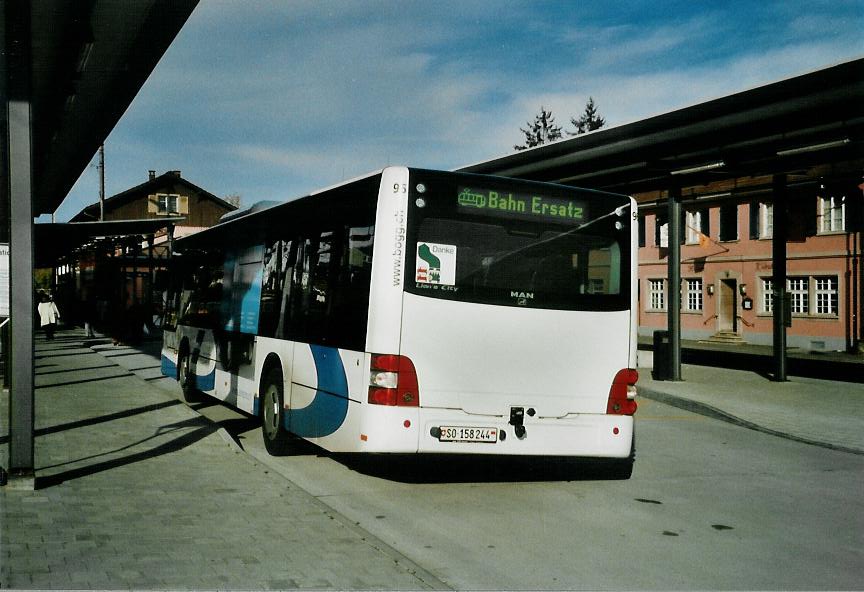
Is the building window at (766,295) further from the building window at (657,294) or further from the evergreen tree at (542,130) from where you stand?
the evergreen tree at (542,130)

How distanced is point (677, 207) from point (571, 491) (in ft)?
41.6

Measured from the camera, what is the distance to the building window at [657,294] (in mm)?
49156

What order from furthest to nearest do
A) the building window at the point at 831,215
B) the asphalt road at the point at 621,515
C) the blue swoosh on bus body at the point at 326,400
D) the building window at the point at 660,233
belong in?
1. the building window at the point at 660,233
2. the building window at the point at 831,215
3. the blue swoosh on bus body at the point at 326,400
4. the asphalt road at the point at 621,515

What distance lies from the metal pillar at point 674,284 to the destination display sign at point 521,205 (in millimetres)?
11032

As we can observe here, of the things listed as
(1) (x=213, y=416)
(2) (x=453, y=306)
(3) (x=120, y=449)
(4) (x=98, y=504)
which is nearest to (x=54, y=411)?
(1) (x=213, y=416)

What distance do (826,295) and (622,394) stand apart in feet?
109

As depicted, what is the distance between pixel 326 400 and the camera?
341 inches

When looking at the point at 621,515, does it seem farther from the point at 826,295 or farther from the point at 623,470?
the point at 826,295

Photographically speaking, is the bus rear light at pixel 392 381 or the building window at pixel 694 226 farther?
the building window at pixel 694 226

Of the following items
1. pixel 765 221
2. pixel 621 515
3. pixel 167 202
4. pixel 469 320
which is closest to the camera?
pixel 621 515

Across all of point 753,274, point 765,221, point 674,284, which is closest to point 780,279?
point 674,284

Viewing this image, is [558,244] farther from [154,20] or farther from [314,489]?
[154,20]

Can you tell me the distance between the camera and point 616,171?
20.0 meters

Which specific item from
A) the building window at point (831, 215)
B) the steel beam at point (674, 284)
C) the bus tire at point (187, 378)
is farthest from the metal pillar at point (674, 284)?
the building window at point (831, 215)
